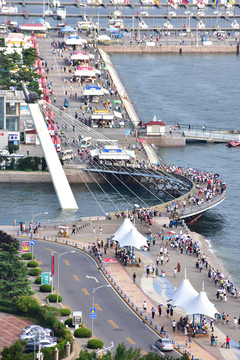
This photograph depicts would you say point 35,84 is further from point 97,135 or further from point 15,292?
point 15,292

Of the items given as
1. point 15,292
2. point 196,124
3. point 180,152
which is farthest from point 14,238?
point 196,124

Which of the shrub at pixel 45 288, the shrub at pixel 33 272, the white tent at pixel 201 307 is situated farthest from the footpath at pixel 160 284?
the shrub at pixel 33 272

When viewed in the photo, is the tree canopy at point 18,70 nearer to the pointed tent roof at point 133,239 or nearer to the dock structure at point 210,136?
the dock structure at point 210,136

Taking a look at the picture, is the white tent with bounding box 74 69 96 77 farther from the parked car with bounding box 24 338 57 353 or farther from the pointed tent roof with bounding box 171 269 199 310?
the parked car with bounding box 24 338 57 353

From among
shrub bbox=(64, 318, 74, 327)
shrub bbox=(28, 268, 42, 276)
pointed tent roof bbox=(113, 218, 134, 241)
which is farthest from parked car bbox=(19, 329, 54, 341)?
pointed tent roof bbox=(113, 218, 134, 241)

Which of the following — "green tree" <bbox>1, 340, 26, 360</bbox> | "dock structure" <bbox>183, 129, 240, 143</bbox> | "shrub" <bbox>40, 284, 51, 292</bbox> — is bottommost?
"shrub" <bbox>40, 284, 51, 292</bbox>

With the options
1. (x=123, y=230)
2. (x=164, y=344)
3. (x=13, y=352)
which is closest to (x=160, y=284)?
A: (x=123, y=230)
